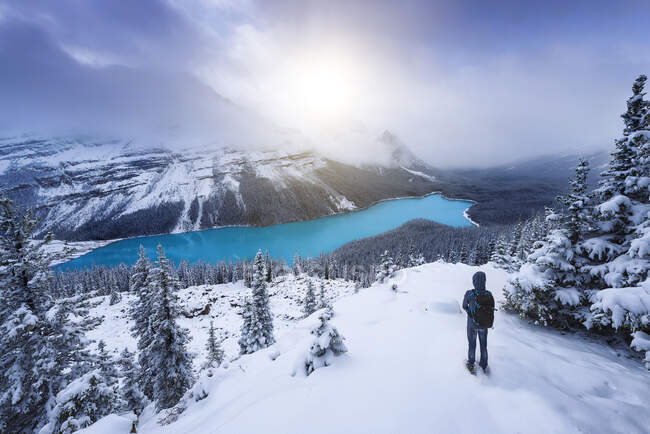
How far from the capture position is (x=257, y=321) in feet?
77.0

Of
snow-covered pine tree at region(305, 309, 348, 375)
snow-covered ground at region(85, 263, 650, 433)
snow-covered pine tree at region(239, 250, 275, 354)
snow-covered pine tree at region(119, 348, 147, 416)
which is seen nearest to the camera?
snow-covered ground at region(85, 263, 650, 433)

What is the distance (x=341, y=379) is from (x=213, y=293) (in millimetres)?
58659

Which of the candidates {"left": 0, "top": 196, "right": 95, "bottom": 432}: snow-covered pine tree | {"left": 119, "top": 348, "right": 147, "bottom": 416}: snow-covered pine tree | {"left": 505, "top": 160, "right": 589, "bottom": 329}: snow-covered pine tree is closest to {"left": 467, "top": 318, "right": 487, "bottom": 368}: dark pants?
{"left": 505, "top": 160, "right": 589, "bottom": 329}: snow-covered pine tree

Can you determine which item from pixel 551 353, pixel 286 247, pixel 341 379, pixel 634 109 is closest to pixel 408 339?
pixel 341 379

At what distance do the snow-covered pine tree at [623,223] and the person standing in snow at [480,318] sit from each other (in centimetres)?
422

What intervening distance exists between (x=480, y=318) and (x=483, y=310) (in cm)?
22

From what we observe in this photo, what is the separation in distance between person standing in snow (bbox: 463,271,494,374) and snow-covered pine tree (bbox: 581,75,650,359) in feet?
13.9

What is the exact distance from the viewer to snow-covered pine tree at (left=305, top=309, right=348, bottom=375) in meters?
7.09

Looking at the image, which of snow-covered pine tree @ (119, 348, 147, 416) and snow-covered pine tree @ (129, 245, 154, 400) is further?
snow-covered pine tree @ (129, 245, 154, 400)

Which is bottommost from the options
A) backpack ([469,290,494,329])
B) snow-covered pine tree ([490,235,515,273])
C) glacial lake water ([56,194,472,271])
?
glacial lake water ([56,194,472,271])

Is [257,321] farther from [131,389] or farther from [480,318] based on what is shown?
[480,318]

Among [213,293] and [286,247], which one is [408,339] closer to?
[213,293]

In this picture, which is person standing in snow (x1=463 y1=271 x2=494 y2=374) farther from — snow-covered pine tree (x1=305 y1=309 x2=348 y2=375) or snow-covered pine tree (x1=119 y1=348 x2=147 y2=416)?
snow-covered pine tree (x1=119 y1=348 x2=147 y2=416)

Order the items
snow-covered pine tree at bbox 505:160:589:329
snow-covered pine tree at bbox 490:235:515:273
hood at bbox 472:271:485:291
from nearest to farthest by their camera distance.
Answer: hood at bbox 472:271:485:291 < snow-covered pine tree at bbox 505:160:589:329 < snow-covered pine tree at bbox 490:235:515:273
